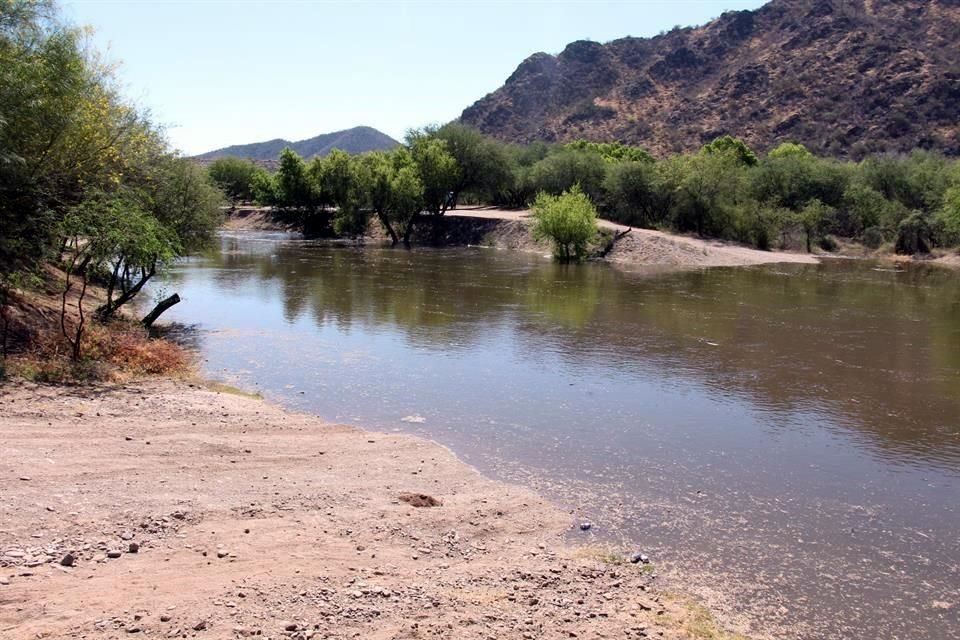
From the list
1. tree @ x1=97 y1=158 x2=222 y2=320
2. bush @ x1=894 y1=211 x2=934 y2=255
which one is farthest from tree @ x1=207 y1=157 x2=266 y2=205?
tree @ x1=97 y1=158 x2=222 y2=320

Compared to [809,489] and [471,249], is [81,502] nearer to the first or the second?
[809,489]

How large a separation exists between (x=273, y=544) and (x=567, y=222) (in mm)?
47057

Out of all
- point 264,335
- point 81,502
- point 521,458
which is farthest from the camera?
point 264,335

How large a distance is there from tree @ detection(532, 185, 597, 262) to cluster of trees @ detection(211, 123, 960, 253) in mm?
12843

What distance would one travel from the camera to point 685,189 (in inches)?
2598

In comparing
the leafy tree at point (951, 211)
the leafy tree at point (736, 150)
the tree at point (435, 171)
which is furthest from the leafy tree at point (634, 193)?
the leafy tree at point (951, 211)

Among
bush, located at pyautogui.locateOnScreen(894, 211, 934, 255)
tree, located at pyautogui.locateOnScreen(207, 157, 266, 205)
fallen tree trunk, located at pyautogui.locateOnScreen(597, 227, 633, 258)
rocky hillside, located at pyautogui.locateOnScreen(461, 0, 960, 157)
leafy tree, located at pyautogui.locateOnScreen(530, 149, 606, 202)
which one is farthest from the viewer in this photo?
tree, located at pyautogui.locateOnScreen(207, 157, 266, 205)

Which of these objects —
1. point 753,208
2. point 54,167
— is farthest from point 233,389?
point 753,208

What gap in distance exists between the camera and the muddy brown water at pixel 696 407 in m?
9.80

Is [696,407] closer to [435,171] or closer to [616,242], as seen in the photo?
[616,242]

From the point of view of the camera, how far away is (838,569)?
31.9ft

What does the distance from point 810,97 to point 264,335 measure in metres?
119

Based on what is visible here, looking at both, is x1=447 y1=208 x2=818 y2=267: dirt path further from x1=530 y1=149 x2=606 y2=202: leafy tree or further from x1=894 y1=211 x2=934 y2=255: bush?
x1=530 y1=149 x2=606 y2=202: leafy tree

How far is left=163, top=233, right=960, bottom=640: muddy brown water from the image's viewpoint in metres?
9.80
